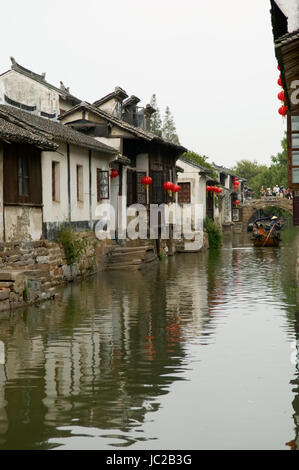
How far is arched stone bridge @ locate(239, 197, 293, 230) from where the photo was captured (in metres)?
73.5

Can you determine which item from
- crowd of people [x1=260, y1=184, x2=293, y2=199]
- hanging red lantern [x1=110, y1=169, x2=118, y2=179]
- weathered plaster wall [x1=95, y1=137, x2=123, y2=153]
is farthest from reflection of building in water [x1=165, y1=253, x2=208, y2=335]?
crowd of people [x1=260, y1=184, x2=293, y2=199]

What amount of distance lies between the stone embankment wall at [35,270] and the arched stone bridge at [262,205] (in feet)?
165

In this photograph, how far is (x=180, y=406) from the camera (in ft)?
26.7

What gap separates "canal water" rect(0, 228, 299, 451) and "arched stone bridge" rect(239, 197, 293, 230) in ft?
181

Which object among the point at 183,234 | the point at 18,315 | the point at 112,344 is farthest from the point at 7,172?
the point at 183,234

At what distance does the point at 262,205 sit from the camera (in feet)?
247

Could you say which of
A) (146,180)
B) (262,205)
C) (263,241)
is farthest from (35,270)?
(262,205)

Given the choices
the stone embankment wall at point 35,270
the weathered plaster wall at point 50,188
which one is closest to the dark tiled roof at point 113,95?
the stone embankment wall at point 35,270

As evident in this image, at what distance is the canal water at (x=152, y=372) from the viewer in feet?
23.5

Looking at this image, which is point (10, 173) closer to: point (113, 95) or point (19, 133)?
point (19, 133)

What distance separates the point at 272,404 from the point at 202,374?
1.71 m

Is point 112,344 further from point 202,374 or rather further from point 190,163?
point 190,163

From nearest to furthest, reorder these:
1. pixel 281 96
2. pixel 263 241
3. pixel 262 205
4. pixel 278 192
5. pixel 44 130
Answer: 1. pixel 281 96
2. pixel 44 130
3. pixel 263 241
4. pixel 262 205
5. pixel 278 192

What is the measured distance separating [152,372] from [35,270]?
882cm
